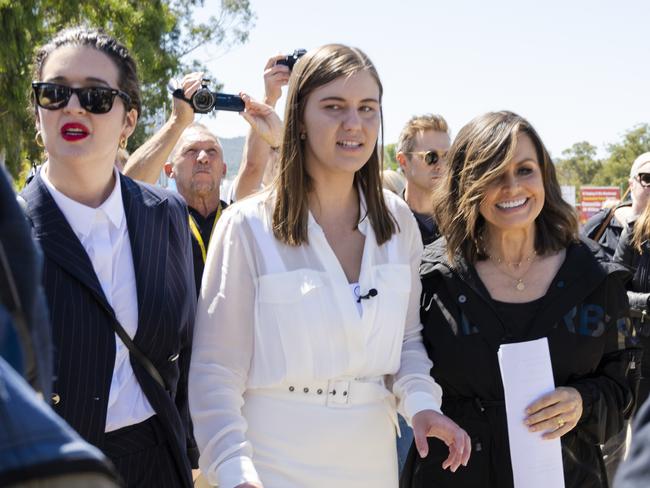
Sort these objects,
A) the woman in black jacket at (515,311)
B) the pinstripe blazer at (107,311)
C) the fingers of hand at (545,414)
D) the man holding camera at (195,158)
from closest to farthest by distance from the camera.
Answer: the pinstripe blazer at (107,311), the fingers of hand at (545,414), the woman in black jacket at (515,311), the man holding camera at (195,158)

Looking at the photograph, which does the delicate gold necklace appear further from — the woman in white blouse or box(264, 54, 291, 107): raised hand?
box(264, 54, 291, 107): raised hand

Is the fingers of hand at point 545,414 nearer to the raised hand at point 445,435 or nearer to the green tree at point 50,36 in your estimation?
the raised hand at point 445,435

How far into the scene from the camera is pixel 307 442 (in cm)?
249

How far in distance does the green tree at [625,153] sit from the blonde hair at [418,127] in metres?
51.9

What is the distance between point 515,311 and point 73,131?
1663mm

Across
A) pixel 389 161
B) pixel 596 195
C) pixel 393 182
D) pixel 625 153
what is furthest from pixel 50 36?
pixel 625 153

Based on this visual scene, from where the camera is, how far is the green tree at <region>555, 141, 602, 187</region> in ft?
224

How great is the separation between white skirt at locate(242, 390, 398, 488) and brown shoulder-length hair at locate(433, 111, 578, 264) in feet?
3.10

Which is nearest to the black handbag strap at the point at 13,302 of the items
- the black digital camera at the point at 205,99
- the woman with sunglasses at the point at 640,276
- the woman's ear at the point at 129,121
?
the woman's ear at the point at 129,121

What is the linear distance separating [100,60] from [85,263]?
0.70 metres

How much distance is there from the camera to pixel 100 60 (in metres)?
2.75

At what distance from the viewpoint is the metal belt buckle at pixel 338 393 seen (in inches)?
99.8

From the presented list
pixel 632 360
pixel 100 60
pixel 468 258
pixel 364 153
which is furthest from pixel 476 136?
pixel 100 60

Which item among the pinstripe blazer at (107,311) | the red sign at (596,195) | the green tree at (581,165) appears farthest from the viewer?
the green tree at (581,165)
